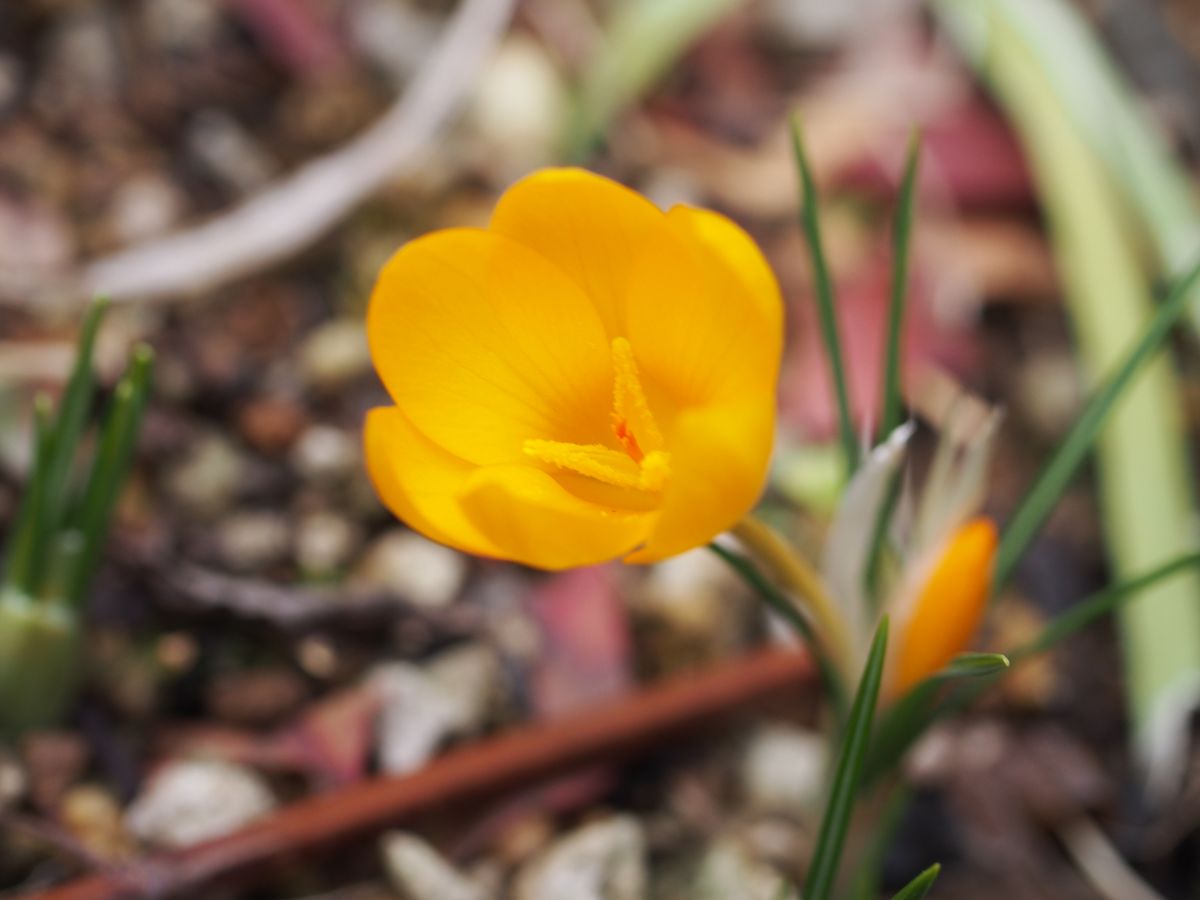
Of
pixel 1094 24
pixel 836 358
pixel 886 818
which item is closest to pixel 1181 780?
pixel 886 818

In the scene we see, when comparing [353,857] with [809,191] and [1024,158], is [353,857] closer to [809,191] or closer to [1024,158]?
[809,191]

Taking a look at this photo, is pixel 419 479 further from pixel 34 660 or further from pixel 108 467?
pixel 34 660

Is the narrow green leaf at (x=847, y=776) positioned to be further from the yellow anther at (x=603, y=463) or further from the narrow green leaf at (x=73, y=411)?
the narrow green leaf at (x=73, y=411)

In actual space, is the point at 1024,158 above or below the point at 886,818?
→ above

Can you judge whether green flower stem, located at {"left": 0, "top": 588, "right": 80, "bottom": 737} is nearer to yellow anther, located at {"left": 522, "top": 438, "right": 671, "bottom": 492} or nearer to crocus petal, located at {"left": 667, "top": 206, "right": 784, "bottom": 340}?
yellow anther, located at {"left": 522, "top": 438, "right": 671, "bottom": 492}

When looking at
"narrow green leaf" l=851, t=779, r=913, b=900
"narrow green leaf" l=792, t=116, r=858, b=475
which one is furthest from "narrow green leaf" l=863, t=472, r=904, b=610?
"narrow green leaf" l=851, t=779, r=913, b=900

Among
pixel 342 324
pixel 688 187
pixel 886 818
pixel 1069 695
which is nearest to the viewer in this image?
pixel 886 818

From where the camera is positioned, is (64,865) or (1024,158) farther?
(1024,158)

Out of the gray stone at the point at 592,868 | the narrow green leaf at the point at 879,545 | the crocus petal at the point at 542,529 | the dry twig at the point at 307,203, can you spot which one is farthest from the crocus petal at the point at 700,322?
the dry twig at the point at 307,203

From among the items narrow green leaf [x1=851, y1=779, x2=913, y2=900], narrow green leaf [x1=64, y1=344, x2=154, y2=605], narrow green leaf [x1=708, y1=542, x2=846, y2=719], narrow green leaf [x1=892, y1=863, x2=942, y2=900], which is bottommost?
narrow green leaf [x1=851, y1=779, x2=913, y2=900]
